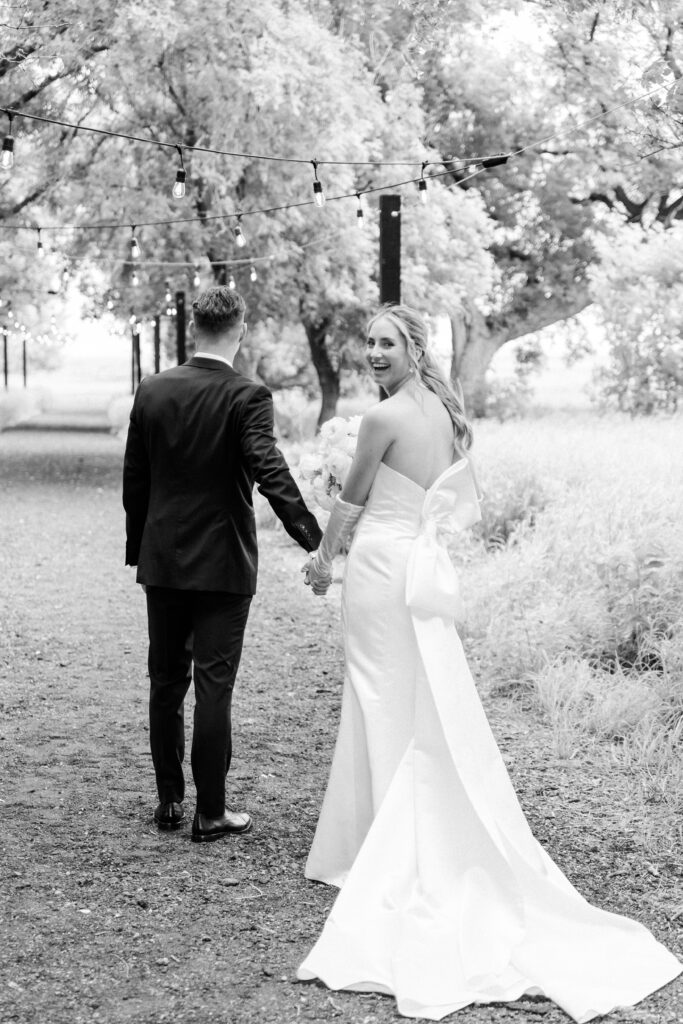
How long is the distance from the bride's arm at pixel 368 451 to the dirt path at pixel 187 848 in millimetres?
1508

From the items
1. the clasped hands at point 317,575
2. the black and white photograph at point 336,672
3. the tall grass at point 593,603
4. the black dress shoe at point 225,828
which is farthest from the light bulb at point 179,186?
the black dress shoe at point 225,828

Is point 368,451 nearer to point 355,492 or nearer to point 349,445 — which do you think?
point 355,492

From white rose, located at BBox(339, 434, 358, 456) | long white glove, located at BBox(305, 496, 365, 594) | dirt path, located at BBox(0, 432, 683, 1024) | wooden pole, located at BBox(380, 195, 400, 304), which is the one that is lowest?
dirt path, located at BBox(0, 432, 683, 1024)

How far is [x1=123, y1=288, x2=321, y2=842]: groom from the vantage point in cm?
481

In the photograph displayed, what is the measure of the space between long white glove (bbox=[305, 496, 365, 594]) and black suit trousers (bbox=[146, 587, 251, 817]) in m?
0.36

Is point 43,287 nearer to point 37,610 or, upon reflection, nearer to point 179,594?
point 37,610

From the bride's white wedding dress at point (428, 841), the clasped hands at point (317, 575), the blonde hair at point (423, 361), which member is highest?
the blonde hair at point (423, 361)

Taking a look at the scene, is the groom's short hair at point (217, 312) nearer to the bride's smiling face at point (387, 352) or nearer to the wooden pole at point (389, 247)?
the bride's smiling face at point (387, 352)

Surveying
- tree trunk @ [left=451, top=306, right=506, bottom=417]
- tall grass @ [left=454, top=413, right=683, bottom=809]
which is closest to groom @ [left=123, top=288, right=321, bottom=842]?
tall grass @ [left=454, top=413, right=683, bottom=809]

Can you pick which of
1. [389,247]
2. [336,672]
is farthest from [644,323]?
[336,672]

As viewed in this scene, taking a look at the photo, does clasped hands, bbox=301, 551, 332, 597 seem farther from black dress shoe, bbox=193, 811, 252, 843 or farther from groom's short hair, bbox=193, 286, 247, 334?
black dress shoe, bbox=193, 811, 252, 843

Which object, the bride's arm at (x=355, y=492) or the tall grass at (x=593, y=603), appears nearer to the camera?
the bride's arm at (x=355, y=492)

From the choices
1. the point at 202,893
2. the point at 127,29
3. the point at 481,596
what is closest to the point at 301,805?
the point at 202,893

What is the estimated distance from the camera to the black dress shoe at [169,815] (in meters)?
5.27
